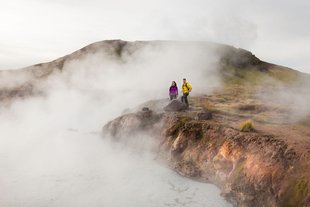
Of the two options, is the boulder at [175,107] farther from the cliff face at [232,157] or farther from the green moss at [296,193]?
the green moss at [296,193]

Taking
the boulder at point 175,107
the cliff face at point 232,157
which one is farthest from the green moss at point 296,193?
the boulder at point 175,107

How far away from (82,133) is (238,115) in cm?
1659

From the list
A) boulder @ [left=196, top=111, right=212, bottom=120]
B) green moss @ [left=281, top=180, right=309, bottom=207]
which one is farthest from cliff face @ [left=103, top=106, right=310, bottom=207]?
boulder @ [left=196, top=111, right=212, bottom=120]

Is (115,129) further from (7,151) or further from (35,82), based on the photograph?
(35,82)

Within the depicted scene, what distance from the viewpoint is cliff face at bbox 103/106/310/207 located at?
15945 mm

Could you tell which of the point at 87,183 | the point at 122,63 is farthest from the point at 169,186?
the point at 122,63

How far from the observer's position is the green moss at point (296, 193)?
14.6 m

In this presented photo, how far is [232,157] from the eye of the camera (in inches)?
792

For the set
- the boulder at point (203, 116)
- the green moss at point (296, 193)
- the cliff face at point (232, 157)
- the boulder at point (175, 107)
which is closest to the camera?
the green moss at point (296, 193)

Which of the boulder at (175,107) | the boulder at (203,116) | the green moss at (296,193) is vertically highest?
the boulder at (175,107)

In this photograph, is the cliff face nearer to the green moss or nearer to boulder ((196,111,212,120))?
the green moss

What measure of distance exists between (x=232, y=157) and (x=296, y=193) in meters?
5.39

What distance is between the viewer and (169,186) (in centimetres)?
2120

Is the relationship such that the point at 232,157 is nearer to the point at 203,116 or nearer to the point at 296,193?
the point at 296,193
